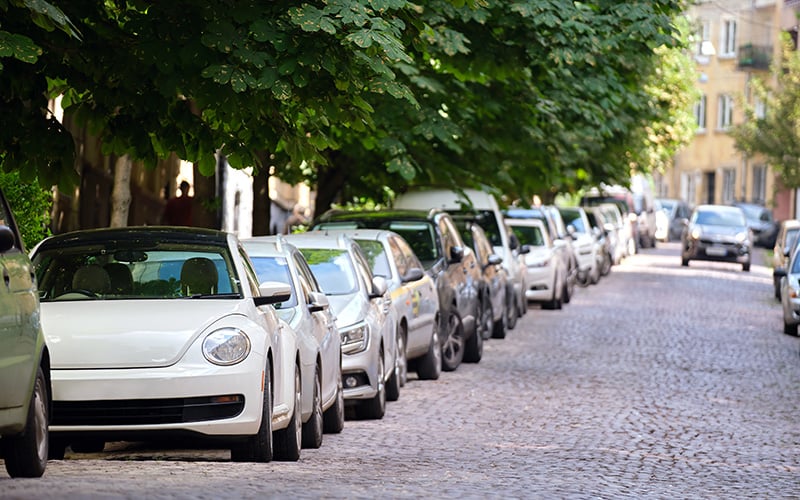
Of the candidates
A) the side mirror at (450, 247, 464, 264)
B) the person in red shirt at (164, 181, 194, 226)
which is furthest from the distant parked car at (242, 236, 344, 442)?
the person in red shirt at (164, 181, 194, 226)

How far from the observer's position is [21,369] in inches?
326

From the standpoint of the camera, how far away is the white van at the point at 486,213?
81.6 ft

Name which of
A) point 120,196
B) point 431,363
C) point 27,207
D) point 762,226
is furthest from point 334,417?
point 762,226

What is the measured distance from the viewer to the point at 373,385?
13953mm

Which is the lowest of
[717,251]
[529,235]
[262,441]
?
[717,251]

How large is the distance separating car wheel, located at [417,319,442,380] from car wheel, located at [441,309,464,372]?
0.84 m

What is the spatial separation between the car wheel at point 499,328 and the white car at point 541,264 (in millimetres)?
5232

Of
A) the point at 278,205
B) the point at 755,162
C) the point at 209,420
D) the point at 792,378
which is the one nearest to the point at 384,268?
the point at 792,378

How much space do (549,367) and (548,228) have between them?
39.5 feet

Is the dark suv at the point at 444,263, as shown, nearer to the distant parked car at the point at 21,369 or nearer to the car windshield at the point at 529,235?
the car windshield at the point at 529,235

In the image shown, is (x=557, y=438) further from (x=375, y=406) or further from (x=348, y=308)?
(x=348, y=308)

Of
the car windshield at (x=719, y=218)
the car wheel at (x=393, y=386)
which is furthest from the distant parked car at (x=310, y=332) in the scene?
the car windshield at (x=719, y=218)

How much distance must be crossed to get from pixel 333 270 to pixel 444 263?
434 centimetres

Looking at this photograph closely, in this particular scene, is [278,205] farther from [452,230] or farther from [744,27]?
[744,27]
